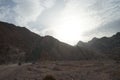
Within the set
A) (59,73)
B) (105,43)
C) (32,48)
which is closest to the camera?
(59,73)

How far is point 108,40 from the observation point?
159m

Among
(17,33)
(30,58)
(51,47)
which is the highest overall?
(17,33)

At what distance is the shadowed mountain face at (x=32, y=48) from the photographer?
80.2 m

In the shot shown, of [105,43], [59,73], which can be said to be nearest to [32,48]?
[59,73]

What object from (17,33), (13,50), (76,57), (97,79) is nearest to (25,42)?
(17,33)

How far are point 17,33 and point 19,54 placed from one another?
33.2 m

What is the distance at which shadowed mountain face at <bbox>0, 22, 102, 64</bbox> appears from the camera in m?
80.2

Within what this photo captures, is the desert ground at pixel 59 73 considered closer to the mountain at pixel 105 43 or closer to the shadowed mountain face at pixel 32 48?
the shadowed mountain face at pixel 32 48

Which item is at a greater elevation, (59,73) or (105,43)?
(105,43)

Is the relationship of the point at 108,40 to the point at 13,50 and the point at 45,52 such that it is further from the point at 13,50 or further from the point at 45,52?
the point at 13,50

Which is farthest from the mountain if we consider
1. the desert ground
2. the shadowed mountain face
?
the desert ground

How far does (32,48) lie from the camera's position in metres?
101

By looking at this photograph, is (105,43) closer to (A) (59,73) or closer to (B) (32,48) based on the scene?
(B) (32,48)

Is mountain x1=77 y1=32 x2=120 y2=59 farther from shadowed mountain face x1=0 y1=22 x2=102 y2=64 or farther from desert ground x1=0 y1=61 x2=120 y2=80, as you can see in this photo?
desert ground x1=0 y1=61 x2=120 y2=80
